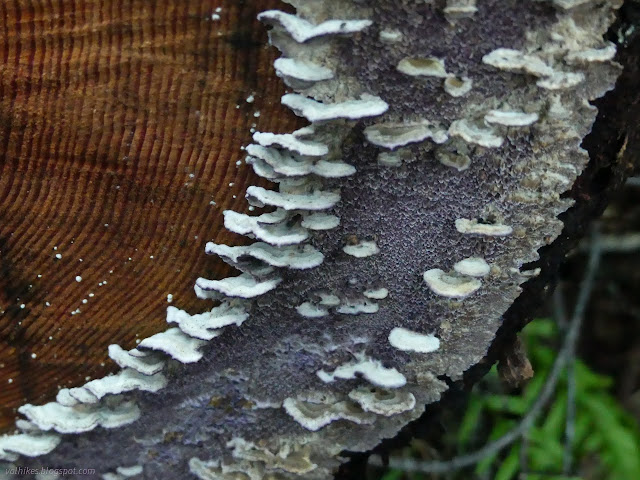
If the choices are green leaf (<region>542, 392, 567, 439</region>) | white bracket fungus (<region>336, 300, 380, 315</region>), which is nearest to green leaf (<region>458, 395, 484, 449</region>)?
green leaf (<region>542, 392, 567, 439</region>)

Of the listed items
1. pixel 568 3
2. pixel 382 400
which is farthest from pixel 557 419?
pixel 568 3

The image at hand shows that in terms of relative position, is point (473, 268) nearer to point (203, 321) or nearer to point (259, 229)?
point (259, 229)

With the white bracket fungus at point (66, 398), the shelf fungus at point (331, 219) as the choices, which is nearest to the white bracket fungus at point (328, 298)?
the shelf fungus at point (331, 219)

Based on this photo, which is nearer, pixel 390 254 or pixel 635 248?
pixel 390 254

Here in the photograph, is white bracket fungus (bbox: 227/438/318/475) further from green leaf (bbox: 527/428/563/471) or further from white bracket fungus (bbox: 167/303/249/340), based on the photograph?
green leaf (bbox: 527/428/563/471)

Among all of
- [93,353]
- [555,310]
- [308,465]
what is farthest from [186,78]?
[555,310]

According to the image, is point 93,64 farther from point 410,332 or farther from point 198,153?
point 410,332

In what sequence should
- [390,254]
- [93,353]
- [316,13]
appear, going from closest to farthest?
[316,13]
[390,254]
[93,353]
